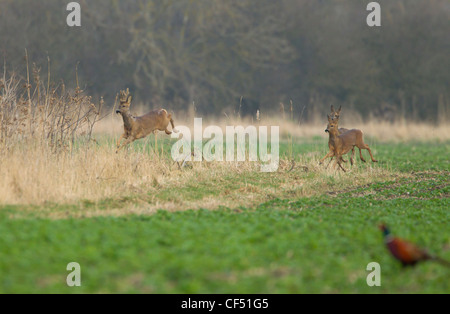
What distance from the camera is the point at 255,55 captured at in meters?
35.8

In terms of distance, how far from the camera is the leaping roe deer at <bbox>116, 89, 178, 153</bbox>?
1177 centimetres

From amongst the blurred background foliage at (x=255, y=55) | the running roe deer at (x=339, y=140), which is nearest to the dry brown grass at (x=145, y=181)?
the running roe deer at (x=339, y=140)

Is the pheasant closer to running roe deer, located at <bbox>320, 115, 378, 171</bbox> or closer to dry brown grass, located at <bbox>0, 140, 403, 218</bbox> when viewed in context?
dry brown grass, located at <bbox>0, 140, 403, 218</bbox>

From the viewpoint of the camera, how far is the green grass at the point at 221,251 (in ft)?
19.0

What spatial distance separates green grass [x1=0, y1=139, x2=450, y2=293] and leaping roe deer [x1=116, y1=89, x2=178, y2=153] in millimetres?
2509

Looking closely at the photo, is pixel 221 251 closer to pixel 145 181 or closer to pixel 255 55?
pixel 145 181

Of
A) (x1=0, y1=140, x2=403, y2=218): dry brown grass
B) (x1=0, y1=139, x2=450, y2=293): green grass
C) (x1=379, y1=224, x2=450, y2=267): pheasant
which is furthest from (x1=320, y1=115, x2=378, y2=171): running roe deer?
(x1=379, y1=224, x2=450, y2=267): pheasant

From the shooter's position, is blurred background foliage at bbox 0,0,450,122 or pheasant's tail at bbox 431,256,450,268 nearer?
pheasant's tail at bbox 431,256,450,268

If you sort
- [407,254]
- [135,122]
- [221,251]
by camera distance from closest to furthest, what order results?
1. [407,254]
2. [221,251]
3. [135,122]

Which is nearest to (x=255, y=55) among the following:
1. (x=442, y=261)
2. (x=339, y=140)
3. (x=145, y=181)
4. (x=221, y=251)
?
(x=339, y=140)

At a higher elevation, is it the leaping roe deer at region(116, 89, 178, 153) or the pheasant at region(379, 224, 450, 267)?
the leaping roe deer at region(116, 89, 178, 153)

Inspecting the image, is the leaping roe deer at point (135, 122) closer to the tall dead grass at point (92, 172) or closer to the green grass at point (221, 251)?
the tall dead grass at point (92, 172)

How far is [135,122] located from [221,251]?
19.1 ft

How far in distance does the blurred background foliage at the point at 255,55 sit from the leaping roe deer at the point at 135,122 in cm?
2034
